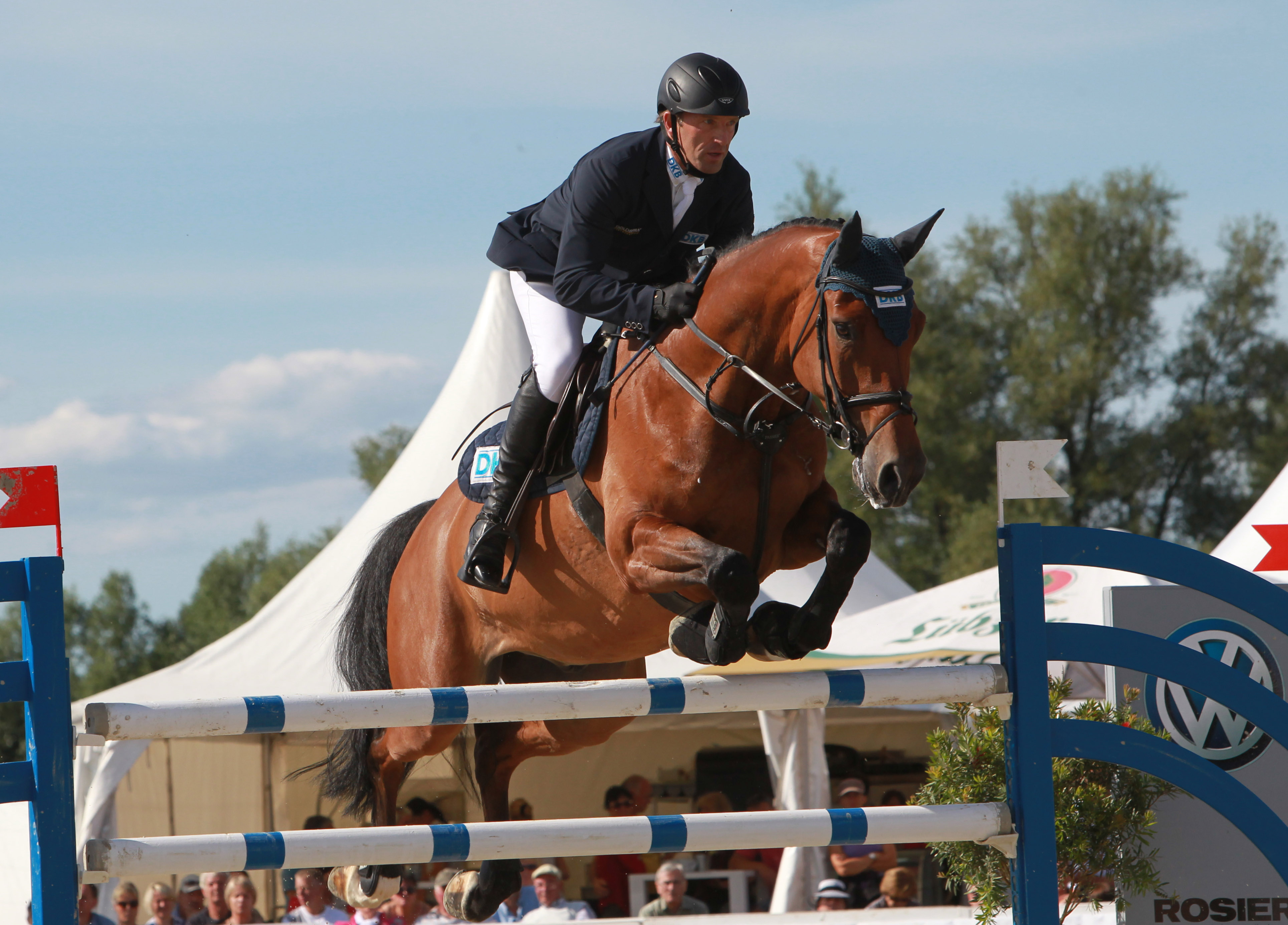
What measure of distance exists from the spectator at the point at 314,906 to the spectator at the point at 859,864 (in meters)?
2.53

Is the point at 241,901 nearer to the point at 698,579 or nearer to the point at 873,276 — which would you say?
the point at 698,579

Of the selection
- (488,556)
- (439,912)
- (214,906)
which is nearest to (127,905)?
(214,906)

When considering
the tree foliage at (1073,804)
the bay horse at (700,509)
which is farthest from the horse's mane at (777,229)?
the tree foliage at (1073,804)

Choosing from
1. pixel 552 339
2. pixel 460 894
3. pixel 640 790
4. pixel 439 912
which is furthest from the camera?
pixel 640 790

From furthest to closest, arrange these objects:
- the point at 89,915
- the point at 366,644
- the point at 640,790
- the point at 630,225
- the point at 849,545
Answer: the point at 640,790, the point at 89,915, the point at 366,644, the point at 630,225, the point at 849,545

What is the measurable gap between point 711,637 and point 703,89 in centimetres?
131

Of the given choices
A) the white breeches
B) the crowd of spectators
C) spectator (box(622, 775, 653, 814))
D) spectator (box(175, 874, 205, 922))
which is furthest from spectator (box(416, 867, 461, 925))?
the white breeches

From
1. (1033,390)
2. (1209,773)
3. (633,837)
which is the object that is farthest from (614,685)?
(1033,390)

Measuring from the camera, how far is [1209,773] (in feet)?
8.94

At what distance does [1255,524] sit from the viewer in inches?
271

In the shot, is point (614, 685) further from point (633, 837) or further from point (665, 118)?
point (665, 118)

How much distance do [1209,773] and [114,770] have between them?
6.70 m

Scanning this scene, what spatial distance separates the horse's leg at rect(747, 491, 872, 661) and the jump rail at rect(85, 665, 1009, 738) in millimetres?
274

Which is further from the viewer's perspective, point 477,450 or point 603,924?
point 603,924
